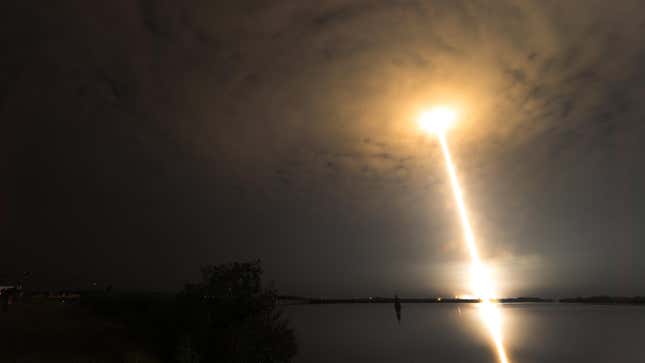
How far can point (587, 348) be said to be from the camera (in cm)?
4581

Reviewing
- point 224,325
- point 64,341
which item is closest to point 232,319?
point 224,325

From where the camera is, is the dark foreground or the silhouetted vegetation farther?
the silhouetted vegetation

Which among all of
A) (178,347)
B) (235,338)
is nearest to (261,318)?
(235,338)

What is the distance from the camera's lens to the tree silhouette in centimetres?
2466

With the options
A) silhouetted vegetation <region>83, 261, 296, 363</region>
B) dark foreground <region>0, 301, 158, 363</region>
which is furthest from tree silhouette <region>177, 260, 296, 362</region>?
dark foreground <region>0, 301, 158, 363</region>

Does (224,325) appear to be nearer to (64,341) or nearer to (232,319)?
(232,319)

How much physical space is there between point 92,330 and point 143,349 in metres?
8.60

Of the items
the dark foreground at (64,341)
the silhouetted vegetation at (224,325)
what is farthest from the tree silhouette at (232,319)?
the dark foreground at (64,341)

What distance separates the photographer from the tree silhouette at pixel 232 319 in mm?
24656

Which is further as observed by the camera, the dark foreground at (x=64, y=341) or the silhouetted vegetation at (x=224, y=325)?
the silhouetted vegetation at (x=224, y=325)

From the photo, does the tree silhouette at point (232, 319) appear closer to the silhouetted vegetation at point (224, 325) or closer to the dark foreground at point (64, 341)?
the silhouetted vegetation at point (224, 325)

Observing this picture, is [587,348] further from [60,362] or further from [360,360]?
[60,362]

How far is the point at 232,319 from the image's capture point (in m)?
26.2

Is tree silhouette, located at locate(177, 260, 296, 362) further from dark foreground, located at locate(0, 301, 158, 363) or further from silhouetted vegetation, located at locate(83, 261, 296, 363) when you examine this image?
dark foreground, located at locate(0, 301, 158, 363)
